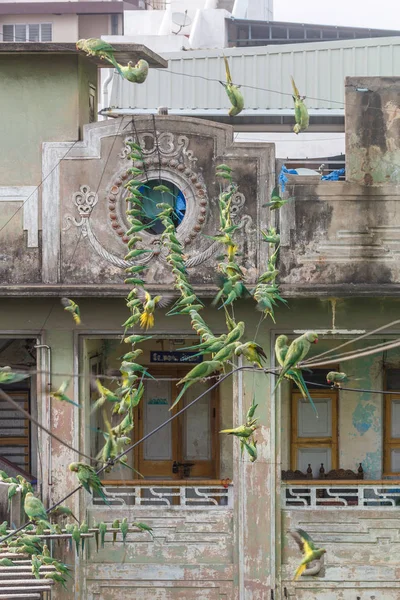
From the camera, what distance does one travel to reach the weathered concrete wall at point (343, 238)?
1825 centimetres

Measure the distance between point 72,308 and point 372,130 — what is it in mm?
4614

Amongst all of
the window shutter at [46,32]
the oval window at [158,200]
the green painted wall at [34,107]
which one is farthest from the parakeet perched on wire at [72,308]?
the window shutter at [46,32]

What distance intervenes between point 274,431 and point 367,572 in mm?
2312

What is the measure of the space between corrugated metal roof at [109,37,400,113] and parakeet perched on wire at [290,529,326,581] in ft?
38.6

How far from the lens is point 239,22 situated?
35000mm

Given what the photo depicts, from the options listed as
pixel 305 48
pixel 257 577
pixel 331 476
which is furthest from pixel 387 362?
pixel 305 48

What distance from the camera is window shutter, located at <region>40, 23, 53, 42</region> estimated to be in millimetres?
42312

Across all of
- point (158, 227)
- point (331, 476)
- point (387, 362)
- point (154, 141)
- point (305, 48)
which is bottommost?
point (331, 476)

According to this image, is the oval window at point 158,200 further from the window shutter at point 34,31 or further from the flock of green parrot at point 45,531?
the window shutter at point 34,31

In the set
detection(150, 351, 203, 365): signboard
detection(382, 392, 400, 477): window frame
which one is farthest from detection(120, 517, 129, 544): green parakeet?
detection(382, 392, 400, 477): window frame

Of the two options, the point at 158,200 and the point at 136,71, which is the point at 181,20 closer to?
the point at 158,200

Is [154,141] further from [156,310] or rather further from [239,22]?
[239,22]

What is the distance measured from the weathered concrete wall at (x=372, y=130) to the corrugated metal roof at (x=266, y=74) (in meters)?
9.41

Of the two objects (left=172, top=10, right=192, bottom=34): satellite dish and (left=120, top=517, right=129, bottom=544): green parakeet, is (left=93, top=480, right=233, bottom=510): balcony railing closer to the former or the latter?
(left=120, top=517, right=129, bottom=544): green parakeet
